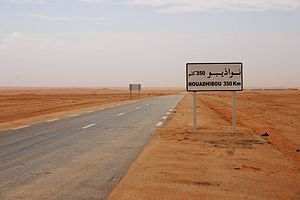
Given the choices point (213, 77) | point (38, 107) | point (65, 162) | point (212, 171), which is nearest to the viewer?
point (212, 171)

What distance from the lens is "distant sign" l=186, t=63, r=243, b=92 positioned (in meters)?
15.3

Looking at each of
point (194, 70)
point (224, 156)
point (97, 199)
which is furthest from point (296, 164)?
point (194, 70)

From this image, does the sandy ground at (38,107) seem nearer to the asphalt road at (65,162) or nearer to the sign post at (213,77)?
the asphalt road at (65,162)

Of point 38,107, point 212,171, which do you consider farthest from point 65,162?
point 38,107

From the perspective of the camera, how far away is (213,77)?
15492 mm

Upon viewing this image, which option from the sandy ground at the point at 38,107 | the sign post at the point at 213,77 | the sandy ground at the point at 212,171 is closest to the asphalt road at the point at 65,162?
the sandy ground at the point at 212,171

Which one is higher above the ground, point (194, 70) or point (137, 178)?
point (194, 70)

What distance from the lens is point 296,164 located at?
9.78 meters

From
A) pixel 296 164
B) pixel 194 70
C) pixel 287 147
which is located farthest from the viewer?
pixel 194 70

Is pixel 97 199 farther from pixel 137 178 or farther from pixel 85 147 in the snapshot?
pixel 85 147

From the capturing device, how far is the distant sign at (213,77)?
15.3 meters

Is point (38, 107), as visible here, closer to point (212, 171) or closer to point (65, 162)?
point (65, 162)

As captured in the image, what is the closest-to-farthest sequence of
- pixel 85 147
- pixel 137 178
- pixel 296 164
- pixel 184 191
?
pixel 184 191 → pixel 137 178 → pixel 296 164 → pixel 85 147

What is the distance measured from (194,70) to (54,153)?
21.8 feet
